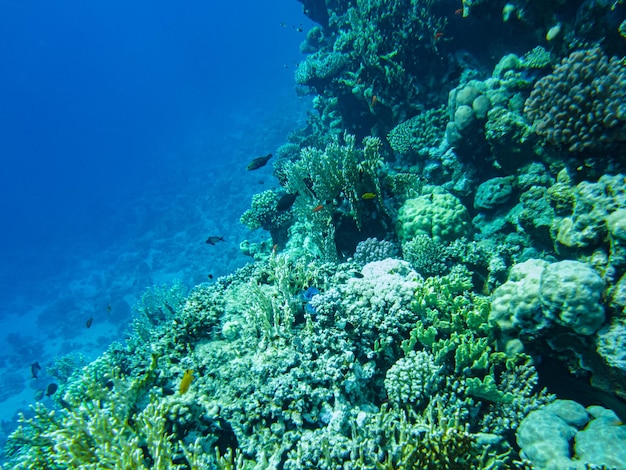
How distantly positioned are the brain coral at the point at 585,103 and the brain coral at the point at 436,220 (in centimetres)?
201

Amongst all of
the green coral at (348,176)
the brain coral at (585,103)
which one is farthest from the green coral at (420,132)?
the brain coral at (585,103)

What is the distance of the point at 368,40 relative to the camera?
11328 millimetres

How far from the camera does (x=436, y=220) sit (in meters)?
6.23

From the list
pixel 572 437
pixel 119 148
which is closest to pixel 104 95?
pixel 119 148

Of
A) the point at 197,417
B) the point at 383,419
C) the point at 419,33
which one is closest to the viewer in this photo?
the point at 383,419

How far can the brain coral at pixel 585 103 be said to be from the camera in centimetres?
412

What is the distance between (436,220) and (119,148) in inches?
4256

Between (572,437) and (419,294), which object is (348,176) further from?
(572,437)

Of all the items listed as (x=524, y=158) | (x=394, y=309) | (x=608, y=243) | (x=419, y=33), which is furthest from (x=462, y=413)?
(x=419, y=33)

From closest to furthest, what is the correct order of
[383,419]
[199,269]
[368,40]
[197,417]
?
1. [383,419]
2. [197,417]
3. [368,40]
4. [199,269]

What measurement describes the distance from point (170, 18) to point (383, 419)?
217903 mm

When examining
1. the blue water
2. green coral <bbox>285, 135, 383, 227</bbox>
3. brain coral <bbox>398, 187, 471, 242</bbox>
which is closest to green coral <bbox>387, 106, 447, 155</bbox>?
green coral <bbox>285, 135, 383, 227</bbox>

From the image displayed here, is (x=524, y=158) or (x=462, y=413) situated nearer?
(x=462, y=413)

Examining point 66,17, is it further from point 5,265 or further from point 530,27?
point 530,27
